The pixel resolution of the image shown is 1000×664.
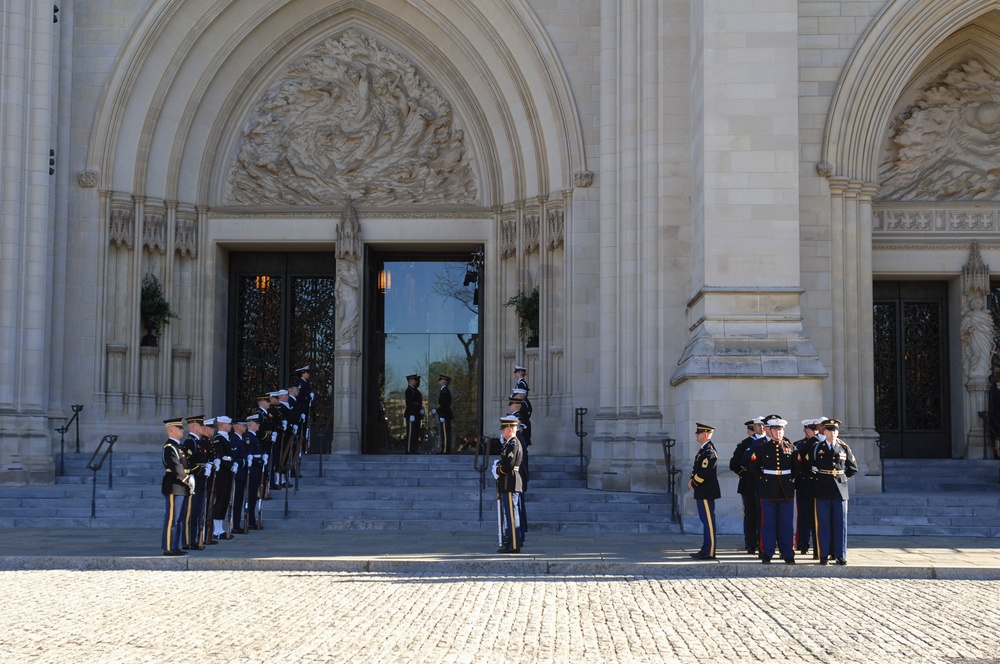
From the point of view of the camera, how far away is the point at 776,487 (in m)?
12.9

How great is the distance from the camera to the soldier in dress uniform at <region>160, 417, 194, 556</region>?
1312 centimetres

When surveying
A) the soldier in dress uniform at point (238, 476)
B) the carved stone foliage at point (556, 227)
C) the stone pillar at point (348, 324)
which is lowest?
the soldier in dress uniform at point (238, 476)

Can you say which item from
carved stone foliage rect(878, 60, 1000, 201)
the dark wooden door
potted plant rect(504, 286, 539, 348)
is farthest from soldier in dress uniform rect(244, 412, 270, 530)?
→ carved stone foliage rect(878, 60, 1000, 201)

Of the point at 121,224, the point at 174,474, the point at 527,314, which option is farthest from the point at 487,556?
the point at 121,224

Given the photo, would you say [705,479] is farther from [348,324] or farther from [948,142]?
[348,324]

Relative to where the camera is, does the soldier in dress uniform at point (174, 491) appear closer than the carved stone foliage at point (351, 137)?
Yes

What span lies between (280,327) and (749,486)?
12943 millimetres

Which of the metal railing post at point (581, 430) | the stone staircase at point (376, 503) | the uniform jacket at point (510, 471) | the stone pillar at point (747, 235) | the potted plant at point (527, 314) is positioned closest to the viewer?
the uniform jacket at point (510, 471)

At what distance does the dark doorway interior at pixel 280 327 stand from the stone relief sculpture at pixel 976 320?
11478 millimetres

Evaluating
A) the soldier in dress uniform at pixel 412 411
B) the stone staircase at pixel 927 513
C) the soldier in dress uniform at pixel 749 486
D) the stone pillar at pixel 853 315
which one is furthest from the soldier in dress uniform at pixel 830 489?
the soldier in dress uniform at pixel 412 411

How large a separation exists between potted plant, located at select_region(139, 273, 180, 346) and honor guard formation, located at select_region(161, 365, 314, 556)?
15.4ft

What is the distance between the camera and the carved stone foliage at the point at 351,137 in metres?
23.5

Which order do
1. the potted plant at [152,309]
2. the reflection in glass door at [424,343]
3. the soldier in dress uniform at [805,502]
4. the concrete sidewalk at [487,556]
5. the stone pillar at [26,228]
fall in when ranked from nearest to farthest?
the concrete sidewalk at [487,556]
the soldier in dress uniform at [805,502]
the stone pillar at [26,228]
the potted plant at [152,309]
the reflection in glass door at [424,343]

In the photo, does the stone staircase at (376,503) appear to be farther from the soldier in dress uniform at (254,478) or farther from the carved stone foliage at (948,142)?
the carved stone foliage at (948,142)
